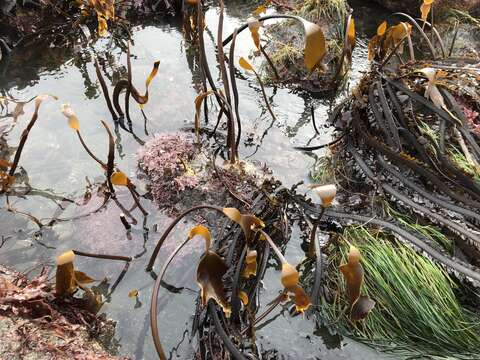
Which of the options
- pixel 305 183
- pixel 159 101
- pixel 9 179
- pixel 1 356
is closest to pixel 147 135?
pixel 159 101

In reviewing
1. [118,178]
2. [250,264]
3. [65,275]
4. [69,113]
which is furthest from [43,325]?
[69,113]

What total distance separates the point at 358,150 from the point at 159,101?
1642mm

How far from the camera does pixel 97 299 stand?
1984 millimetres

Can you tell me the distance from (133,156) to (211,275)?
1506 mm

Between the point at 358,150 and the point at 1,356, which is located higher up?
the point at 358,150

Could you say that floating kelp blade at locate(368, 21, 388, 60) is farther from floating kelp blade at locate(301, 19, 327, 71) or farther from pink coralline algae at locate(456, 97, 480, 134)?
floating kelp blade at locate(301, 19, 327, 71)

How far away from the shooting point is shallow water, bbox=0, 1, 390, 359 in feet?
6.64

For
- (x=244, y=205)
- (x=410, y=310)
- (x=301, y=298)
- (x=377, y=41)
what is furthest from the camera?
(x=377, y=41)

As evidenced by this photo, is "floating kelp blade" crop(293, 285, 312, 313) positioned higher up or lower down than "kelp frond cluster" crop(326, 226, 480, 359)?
higher up

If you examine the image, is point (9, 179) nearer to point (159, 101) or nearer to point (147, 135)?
point (147, 135)

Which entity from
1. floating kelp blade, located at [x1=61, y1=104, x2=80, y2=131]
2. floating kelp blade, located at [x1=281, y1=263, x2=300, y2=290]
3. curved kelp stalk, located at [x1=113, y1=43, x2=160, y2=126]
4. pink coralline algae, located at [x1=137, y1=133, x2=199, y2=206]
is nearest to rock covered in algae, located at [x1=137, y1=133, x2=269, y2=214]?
pink coralline algae, located at [x1=137, y1=133, x2=199, y2=206]

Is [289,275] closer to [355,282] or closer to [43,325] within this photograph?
[355,282]

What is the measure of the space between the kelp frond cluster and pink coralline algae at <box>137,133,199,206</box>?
1.12 m

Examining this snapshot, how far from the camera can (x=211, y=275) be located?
168 centimetres
